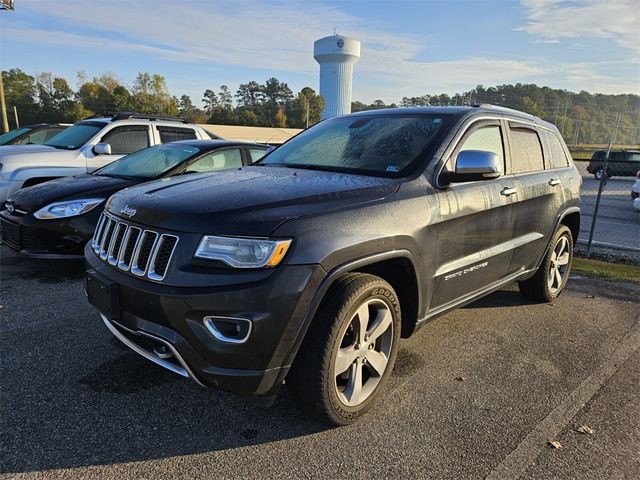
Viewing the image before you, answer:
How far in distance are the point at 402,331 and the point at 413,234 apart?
2.35 feet

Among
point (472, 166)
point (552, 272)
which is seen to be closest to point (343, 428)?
point (472, 166)

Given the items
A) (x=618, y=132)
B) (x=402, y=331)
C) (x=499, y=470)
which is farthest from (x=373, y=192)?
(x=618, y=132)

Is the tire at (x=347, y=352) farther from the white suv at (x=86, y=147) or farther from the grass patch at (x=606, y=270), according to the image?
the white suv at (x=86, y=147)

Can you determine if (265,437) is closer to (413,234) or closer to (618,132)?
(413,234)

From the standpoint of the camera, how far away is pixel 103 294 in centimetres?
257

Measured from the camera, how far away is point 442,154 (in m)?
3.16

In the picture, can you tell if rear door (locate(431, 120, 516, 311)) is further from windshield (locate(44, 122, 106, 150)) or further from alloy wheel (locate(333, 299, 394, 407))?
windshield (locate(44, 122, 106, 150))

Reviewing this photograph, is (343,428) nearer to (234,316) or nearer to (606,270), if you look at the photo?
(234,316)

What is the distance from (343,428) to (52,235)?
3783 mm

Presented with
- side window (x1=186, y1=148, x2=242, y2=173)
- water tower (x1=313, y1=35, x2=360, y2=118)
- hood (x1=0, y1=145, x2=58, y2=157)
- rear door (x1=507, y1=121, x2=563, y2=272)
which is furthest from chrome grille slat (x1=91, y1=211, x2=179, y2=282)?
water tower (x1=313, y1=35, x2=360, y2=118)

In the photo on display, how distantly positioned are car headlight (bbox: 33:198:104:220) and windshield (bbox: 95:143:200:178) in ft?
2.42

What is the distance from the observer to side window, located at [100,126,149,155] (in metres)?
7.42

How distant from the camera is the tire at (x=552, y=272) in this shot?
4.64 meters

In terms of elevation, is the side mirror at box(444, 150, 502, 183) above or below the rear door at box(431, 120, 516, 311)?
above
